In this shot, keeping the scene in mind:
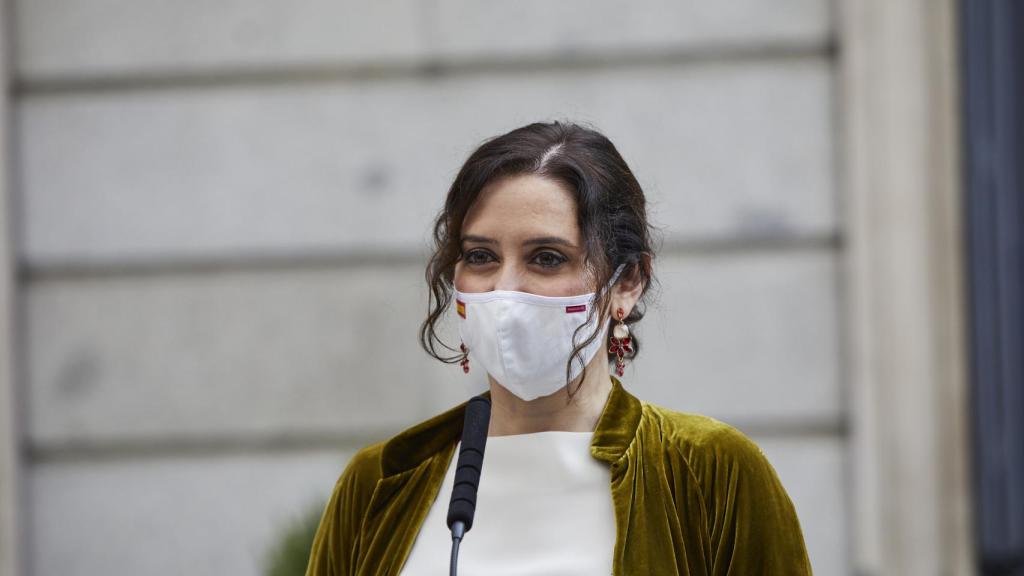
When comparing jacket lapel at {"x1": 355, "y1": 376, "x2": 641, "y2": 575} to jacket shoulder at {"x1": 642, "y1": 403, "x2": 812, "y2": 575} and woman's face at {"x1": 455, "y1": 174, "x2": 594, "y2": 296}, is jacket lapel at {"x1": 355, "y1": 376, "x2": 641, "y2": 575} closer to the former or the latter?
jacket shoulder at {"x1": 642, "y1": 403, "x2": 812, "y2": 575}

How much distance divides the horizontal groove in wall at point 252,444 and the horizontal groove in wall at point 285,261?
66 centimetres

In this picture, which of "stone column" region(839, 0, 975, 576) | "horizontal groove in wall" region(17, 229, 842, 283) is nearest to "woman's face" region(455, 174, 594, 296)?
"horizontal groove in wall" region(17, 229, 842, 283)

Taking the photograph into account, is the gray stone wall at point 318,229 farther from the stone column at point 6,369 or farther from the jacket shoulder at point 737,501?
the jacket shoulder at point 737,501

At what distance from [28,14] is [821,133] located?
3218 mm

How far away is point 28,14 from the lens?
15.8 feet

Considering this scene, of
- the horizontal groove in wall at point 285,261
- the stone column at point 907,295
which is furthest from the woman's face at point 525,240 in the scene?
the stone column at point 907,295

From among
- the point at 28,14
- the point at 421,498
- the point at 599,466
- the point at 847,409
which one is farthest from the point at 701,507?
the point at 28,14

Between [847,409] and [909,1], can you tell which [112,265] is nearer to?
[847,409]

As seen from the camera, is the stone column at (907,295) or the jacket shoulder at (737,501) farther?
the stone column at (907,295)

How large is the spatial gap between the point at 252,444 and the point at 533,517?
3086 mm

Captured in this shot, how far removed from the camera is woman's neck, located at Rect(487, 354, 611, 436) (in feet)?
6.18

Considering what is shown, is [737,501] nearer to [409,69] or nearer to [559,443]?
[559,443]

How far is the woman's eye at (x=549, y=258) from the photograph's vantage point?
5.93 feet

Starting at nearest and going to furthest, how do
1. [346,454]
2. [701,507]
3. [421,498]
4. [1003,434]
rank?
[701,507]
[421,498]
[1003,434]
[346,454]
